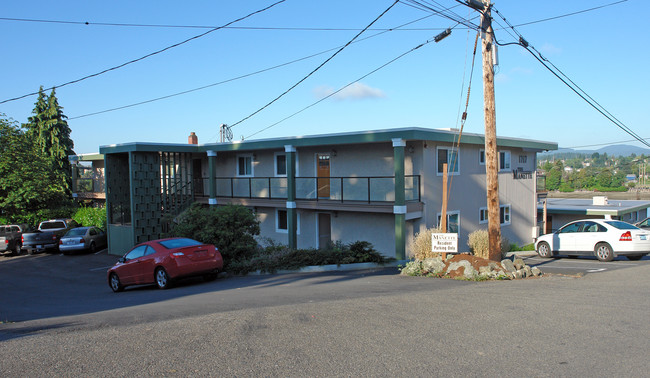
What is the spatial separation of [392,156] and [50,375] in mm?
15791

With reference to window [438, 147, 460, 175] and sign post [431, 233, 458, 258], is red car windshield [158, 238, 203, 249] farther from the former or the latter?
window [438, 147, 460, 175]

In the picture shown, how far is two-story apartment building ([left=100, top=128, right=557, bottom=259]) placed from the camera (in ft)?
62.5

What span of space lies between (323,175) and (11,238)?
1734cm

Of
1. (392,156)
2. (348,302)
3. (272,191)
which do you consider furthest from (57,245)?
(348,302)

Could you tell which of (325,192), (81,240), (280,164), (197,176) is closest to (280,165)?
(280,164)

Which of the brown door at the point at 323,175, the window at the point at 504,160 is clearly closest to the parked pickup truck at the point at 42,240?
the brown door at the point at 323,175

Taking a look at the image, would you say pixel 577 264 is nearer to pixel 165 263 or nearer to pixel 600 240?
pixel 600 240

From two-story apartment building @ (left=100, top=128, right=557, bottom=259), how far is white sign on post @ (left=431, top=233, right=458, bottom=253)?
16.6 feet

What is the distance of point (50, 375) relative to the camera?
500 centimetres

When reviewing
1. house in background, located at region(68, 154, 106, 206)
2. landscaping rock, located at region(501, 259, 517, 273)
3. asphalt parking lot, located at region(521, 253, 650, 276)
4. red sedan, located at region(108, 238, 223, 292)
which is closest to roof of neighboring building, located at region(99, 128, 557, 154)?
asphalt parking lot, located at region(521, 253, 650, 276)

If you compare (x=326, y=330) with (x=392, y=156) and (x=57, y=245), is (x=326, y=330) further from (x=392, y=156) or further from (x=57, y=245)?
(x=57, y=245)

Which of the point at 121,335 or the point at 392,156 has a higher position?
the point at 392,156

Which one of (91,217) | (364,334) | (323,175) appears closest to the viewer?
(364,334)

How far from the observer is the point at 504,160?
24266 millimetres
